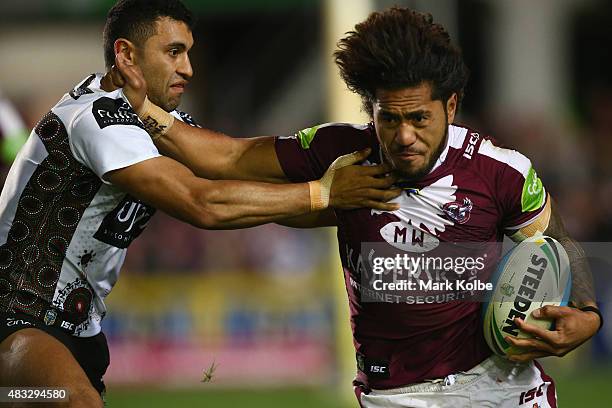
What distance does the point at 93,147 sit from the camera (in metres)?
5.00

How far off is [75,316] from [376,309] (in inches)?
54.0

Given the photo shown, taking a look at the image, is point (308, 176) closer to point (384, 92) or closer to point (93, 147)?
point (384, 92)

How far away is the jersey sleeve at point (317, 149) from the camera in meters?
5.36

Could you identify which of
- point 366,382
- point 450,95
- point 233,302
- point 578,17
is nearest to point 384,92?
point 450,95

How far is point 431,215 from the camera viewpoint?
5207 mm

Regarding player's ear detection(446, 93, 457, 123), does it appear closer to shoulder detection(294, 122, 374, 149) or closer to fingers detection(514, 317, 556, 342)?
shoulder detection(294, 122, 374, 149)

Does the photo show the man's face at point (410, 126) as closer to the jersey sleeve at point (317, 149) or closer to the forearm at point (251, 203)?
the jersey sleeve at point (317, 149)

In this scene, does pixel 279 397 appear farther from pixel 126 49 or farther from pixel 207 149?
pixel 126 49

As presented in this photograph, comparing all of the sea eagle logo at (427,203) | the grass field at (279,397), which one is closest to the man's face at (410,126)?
the sea eagle logo at (427,203)

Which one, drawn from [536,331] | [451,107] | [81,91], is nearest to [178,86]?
[81,91]

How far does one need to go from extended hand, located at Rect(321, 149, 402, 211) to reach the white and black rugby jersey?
2.79 feet

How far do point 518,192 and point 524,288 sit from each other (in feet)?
1.41

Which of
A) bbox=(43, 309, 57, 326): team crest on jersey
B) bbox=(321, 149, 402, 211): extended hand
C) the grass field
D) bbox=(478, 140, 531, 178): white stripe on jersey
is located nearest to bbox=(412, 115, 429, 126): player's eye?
bbox=(321, 149, 402, 211): extended hand

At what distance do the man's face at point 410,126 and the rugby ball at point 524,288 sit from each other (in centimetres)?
59
